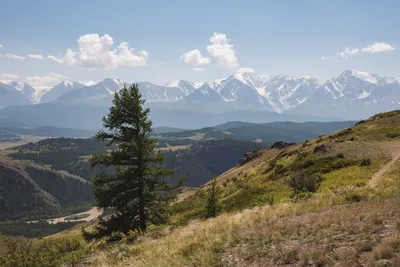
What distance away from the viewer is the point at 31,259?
1319 cm

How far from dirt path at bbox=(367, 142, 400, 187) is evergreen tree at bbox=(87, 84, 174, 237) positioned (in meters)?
15.2

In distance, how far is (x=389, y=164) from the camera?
2455 centimetres

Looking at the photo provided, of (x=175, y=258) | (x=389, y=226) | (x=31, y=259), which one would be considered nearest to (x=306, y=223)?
(x=389, y=226)

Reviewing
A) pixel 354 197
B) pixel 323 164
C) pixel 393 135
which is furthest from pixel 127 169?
pixel 393 135

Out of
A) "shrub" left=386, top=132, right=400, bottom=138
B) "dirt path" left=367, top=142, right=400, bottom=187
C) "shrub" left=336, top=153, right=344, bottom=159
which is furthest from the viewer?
"shrub" left=386, top=132, right=400, bottom=138

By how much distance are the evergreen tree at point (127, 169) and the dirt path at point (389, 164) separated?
15.2 meters

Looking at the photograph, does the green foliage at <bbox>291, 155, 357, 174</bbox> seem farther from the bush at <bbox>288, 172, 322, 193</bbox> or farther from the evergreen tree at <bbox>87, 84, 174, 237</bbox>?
the evergreen tree at <bbox>87, 84, 174, 237</bbox>

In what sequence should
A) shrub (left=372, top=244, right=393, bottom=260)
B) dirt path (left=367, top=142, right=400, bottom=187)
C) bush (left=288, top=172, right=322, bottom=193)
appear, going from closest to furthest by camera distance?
1. shrub (left=372, top=244, right=393, bottom=260)
2. dirt path (left=367, top=142, right=400, bottom=187)
3. bush (left=288, top=172, right=322, bottom=193)

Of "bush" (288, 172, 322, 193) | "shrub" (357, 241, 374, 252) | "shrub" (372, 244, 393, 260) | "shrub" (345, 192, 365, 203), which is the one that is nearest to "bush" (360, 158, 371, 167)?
"bush" (288, 172, 322, 193)

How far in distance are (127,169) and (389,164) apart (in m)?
21.7

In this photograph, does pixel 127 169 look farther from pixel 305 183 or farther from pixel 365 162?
pixel 365 162

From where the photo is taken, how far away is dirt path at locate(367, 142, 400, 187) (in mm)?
20816

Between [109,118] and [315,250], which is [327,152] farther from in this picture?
[315,250]

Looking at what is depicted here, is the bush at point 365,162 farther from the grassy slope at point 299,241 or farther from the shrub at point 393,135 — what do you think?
the shrub at point 393,135
